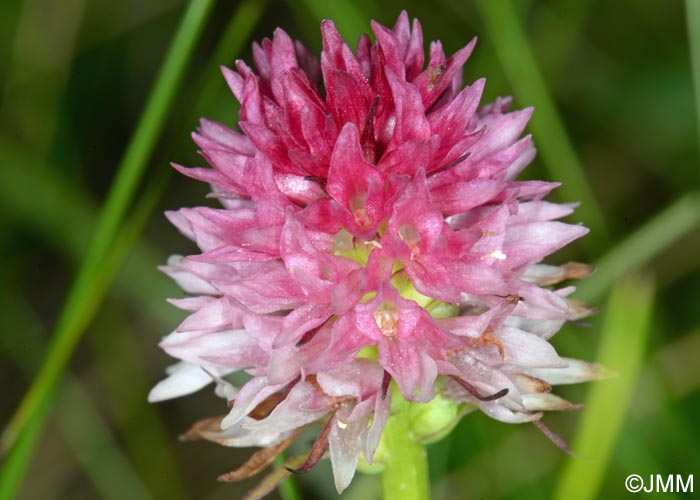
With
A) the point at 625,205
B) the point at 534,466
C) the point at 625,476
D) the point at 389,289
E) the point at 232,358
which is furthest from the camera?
the point at 625,205

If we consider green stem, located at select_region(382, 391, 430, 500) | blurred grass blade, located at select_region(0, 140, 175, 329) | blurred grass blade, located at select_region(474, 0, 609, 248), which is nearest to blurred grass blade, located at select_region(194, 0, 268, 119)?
blurred grass blade, located at select_region(474, 0, 609, 248)

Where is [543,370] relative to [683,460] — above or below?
above

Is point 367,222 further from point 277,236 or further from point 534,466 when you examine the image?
point 534,466

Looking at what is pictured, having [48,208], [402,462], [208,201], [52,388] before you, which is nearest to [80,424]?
[48,208]

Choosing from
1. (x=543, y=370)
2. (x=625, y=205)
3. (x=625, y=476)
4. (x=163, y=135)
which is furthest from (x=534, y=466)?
(x=163, y=135)

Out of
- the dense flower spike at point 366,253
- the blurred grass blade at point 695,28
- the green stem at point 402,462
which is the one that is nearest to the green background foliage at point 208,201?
the blurred grass blade at point 695,28
